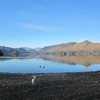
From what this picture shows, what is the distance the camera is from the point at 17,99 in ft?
42.5

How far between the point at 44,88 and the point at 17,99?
3.72 meters

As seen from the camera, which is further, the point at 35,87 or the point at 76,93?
the point at 35,87

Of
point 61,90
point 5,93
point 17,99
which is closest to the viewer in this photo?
point 17,99

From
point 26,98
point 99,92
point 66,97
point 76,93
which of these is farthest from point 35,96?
point 99,92

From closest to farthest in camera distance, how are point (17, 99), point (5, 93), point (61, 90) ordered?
1. point (17, 99)
2. point (5, 93)
3. point (61, 90)

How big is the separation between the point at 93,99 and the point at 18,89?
573 cm

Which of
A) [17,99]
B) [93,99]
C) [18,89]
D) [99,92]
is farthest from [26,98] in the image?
[99,92]

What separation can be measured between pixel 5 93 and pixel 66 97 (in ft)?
13.6

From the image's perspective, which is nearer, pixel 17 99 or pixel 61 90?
pixel 17 99

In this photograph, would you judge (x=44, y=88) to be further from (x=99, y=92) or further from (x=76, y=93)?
(x=99, y=92)

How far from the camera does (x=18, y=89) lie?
52.1 feet

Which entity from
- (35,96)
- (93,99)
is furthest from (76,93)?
(35,96)

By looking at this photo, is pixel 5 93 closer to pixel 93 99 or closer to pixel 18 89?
pixel 18 89

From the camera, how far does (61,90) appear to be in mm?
15648
